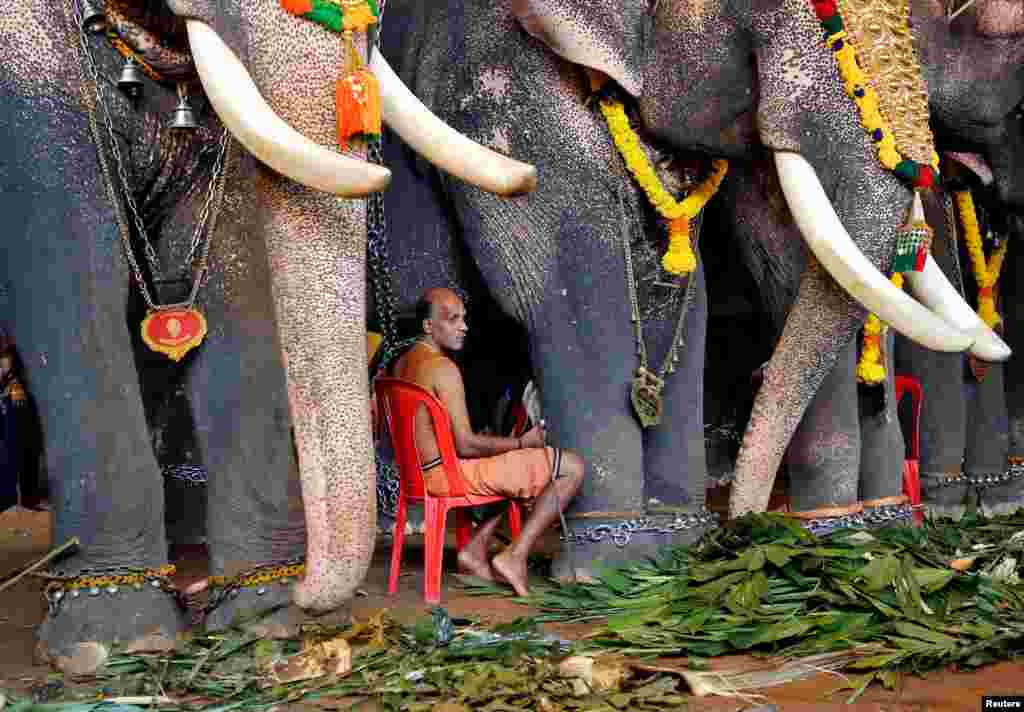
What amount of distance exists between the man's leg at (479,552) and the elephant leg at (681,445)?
52cm

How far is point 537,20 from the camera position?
14.6 feet

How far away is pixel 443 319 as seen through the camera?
15.0 feet

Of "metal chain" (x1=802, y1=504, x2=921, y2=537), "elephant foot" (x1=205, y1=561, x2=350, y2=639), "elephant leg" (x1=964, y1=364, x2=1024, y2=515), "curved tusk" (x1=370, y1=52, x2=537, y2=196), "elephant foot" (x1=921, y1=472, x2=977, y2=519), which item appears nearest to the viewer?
"curved tusk" (x1=370, y1=52, x2=537, y2=196)

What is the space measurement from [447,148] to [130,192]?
0.86 metres

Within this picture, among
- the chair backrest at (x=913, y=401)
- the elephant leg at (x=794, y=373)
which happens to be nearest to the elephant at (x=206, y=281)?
the elephant leg at (x=794, y=373)

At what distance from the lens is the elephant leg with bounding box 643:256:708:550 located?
4754 millimetres

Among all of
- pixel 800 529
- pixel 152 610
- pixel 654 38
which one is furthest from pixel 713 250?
pixel 152 610

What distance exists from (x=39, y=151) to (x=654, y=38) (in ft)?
6.77

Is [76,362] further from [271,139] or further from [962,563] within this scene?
[962,563]

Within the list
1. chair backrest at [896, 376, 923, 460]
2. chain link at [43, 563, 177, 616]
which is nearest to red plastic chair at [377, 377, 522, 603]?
chain link at [43, 563, 177, 616]

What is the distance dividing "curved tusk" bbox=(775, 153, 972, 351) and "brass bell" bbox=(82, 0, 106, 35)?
6.80 feet

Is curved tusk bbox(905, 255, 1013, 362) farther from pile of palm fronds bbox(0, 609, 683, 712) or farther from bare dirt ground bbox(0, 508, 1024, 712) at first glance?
pile of palm fronds bbox(0, 609, 683, 712)

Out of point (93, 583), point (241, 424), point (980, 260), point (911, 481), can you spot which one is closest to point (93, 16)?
point (241, 424)

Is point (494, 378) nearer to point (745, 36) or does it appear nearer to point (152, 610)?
point (745, 36)
